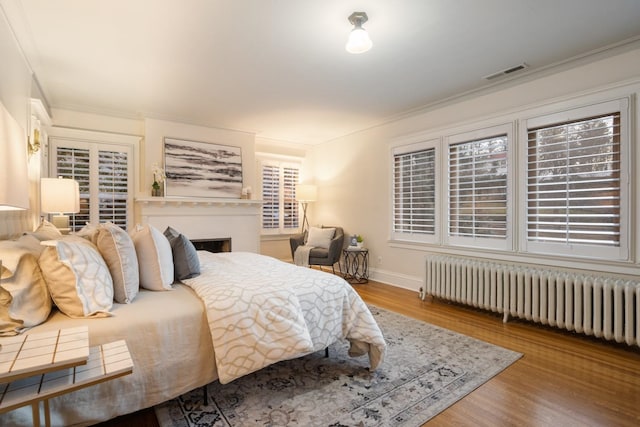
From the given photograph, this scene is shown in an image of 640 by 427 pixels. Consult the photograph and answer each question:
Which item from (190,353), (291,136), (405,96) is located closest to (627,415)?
(190,353)

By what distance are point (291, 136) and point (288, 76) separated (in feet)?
8.30

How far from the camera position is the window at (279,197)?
5977 mm

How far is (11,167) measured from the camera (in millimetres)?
980

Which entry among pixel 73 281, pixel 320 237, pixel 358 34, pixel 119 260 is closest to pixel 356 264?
pixel 320 237

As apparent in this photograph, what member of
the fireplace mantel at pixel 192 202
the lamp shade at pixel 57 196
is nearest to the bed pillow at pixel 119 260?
the lamp shade at pixel 57 196

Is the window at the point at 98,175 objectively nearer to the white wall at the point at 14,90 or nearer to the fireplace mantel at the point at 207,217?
the fireplace mantel at the point at 207,217

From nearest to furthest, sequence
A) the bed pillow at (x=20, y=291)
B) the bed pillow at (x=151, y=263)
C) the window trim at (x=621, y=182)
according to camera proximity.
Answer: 1. the bed pillow at (x=20, y=291)
2. the bed pillow at (x=151, y=263)
3. the window trim at (x=621, y=182)

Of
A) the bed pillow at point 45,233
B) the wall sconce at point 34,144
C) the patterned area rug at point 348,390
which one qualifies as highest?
the wall sconce at point 34,144

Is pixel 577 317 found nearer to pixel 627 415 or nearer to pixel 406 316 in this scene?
pixel 627 415

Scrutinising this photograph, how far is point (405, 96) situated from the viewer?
153 inches

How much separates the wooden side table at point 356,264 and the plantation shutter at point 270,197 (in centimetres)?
154

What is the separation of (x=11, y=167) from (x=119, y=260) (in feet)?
3.06

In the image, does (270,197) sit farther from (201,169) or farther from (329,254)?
(329,254)

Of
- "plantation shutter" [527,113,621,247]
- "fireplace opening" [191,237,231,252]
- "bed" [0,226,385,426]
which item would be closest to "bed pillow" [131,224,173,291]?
"bed" [0,226,385,426]
